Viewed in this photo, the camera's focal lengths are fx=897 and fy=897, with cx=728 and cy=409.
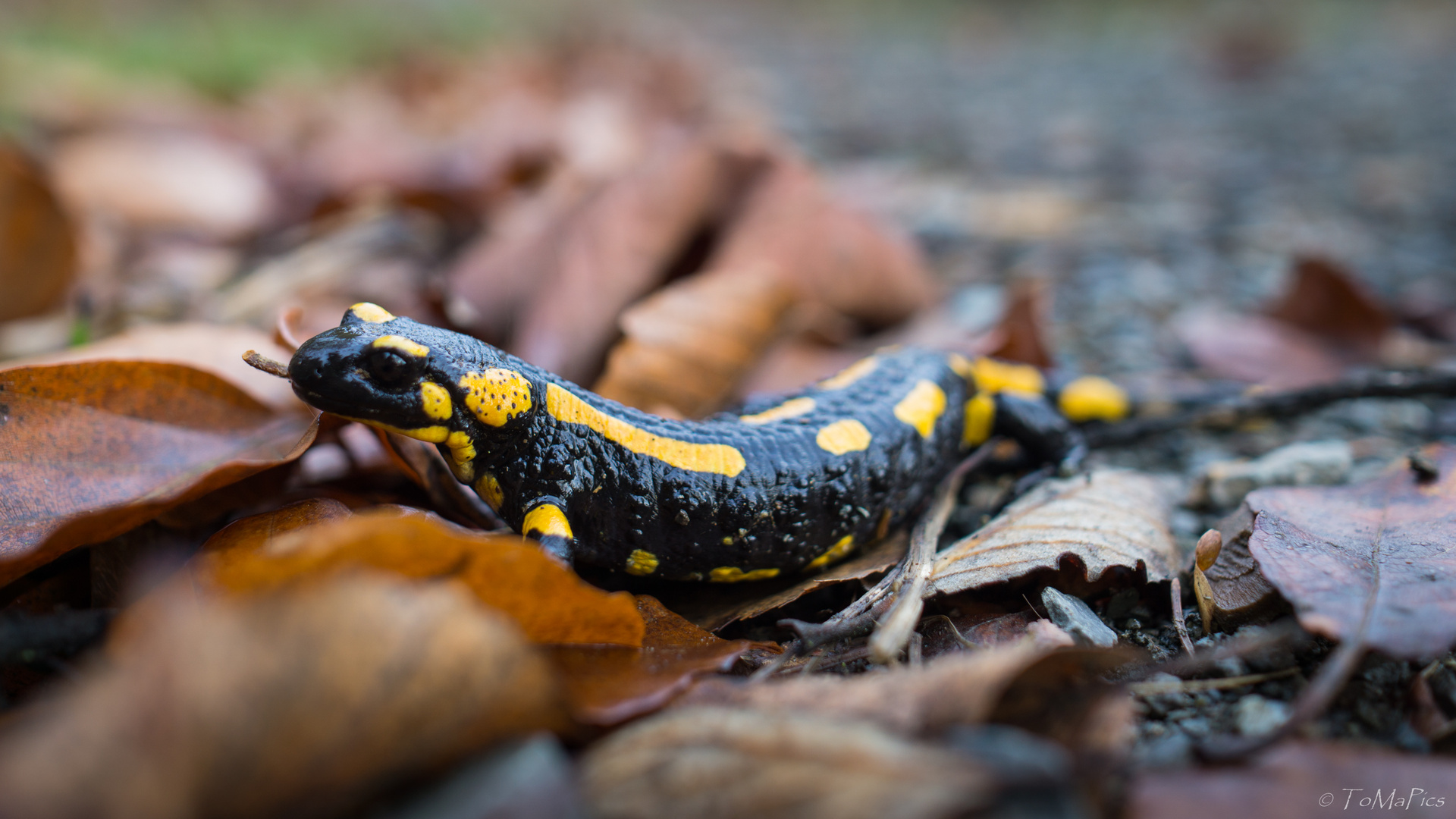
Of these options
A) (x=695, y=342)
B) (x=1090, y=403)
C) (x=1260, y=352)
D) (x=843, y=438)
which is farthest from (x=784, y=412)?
(x=1260, y=352)

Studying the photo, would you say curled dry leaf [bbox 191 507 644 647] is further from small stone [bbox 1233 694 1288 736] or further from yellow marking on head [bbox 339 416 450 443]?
small stone [bbox 1233 694 1288 736]

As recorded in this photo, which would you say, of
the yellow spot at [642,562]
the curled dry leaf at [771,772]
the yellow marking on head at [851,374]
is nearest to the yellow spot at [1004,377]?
the yellow marking on head at [851,374]

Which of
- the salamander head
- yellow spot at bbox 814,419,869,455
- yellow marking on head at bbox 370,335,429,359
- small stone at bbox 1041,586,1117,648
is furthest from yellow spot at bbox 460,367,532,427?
small stone at bbox 1041,586,1117,648

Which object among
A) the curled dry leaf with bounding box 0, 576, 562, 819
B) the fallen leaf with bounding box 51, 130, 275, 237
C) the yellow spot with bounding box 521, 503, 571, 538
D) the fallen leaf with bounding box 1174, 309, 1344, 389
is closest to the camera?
the curled dry leaf with bounding box 0, 576, 562, 819

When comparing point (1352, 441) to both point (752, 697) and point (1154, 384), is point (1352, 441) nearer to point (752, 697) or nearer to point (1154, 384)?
point (1154, 384)

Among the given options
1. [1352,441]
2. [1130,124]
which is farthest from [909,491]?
[1130,124]

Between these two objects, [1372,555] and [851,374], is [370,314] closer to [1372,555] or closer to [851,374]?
[851,374]
